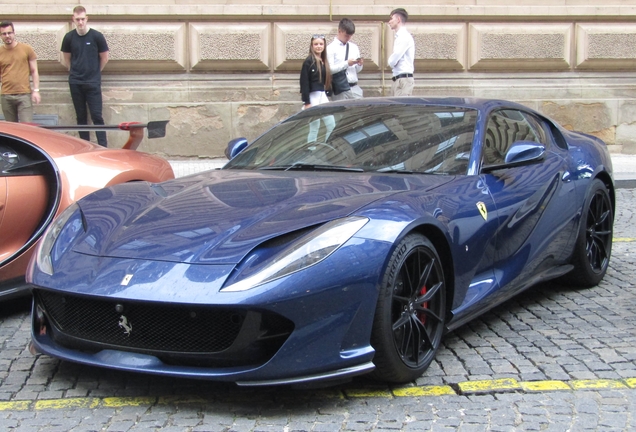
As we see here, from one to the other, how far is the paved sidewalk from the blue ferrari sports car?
20.3ft

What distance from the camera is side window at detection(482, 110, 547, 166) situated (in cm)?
482

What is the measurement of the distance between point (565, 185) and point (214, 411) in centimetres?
263

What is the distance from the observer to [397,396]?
372 centimetres

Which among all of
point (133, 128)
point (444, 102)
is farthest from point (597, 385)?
point (133, 128)

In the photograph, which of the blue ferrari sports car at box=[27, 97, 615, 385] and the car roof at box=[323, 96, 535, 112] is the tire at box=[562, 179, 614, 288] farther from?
the car roof at box=[323, 96, 535, 112]

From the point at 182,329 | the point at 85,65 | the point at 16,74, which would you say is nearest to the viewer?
the point at 182,329

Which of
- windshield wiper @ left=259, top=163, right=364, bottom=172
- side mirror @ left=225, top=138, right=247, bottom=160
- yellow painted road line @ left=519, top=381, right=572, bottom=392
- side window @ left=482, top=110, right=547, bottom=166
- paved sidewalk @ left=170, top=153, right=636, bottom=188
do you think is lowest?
paved sidewalk @ left=170, top=153, right=636, bottom=188

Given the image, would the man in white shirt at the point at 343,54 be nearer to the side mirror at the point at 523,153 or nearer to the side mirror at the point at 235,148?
the side mirror at the point at 235,148

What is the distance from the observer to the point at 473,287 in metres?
4.34

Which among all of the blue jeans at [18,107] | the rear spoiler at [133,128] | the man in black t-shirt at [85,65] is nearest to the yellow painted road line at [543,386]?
the rear spoiler at [133,128]

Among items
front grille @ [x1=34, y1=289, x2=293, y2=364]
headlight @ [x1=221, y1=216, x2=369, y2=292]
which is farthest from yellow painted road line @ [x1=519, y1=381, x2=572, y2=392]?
front grille @ [x1=34, y1=289, x2=293, y2=364]

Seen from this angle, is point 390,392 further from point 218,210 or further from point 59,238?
point 59,238

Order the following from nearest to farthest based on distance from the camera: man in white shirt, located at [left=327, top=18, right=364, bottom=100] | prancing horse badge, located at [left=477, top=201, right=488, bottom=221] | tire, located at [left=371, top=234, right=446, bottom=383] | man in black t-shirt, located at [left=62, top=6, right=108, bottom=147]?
tire, located at [left=371, top=234, right=446, bottom=383], prancing horse badge, located at [left=477, top=201, right=488, bottom=221], man in white shirt, located at [left=327, top=18, right=364, bottom=100], man in black t-shirt, located at [left=62, top=6, right=108, bottom=147]

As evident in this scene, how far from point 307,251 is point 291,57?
9.34m
